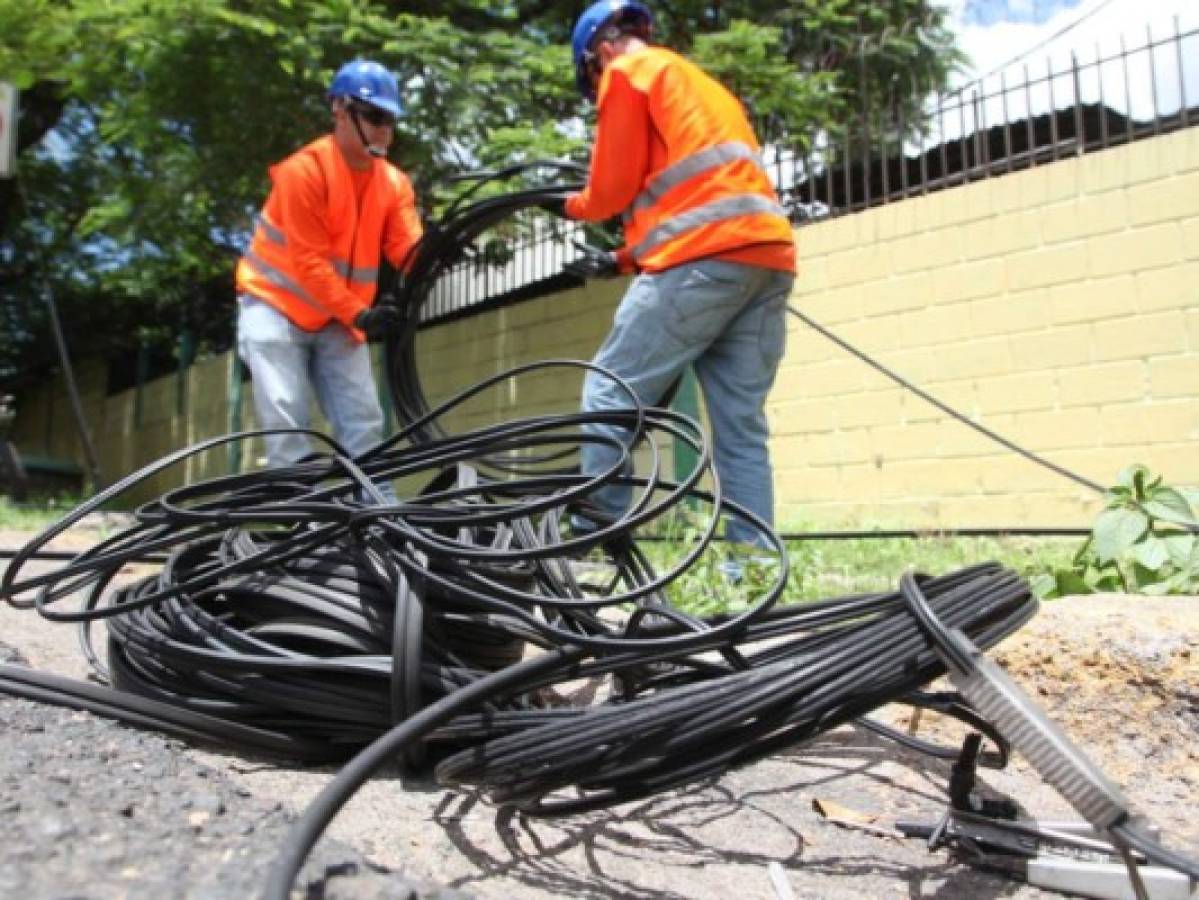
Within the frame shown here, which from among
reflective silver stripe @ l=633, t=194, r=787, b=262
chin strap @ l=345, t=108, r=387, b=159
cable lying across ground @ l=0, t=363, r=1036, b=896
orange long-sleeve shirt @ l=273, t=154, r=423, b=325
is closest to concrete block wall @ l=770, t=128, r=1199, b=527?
reflective silver stripe @ l=633, t=194, r=787, b=262

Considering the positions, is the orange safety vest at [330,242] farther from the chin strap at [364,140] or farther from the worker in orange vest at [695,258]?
the worker in orange vest at [695,258]

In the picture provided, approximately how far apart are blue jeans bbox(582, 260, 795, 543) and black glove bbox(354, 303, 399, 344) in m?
1.14

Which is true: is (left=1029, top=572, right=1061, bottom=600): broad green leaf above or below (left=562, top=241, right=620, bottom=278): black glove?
below

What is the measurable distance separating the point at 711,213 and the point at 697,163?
0.58ft

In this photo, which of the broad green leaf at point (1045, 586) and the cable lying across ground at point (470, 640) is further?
the broad green leaf at point (1045, 586)

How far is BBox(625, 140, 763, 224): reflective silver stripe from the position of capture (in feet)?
10.3

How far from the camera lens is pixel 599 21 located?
134 inches

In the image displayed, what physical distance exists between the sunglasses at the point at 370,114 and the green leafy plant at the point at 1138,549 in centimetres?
293

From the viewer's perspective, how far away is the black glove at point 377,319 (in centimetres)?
393

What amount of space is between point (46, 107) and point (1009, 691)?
12758 mm

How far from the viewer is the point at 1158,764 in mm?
1812

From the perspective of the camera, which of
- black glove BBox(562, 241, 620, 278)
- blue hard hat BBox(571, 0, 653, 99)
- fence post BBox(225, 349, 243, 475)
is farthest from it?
fence post BBox(225, 349, 243, 475)

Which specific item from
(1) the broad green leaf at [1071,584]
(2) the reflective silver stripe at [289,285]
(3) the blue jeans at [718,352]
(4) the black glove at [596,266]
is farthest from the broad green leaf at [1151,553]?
(2) the reflective silver stripe at [289,285]

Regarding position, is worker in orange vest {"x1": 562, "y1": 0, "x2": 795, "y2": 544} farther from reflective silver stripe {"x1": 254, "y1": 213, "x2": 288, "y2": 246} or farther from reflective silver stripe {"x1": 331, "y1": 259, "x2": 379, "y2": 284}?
reflective silver stripe {"x1": 254, "y1": 213, "x2": 288, "y2": 246}
